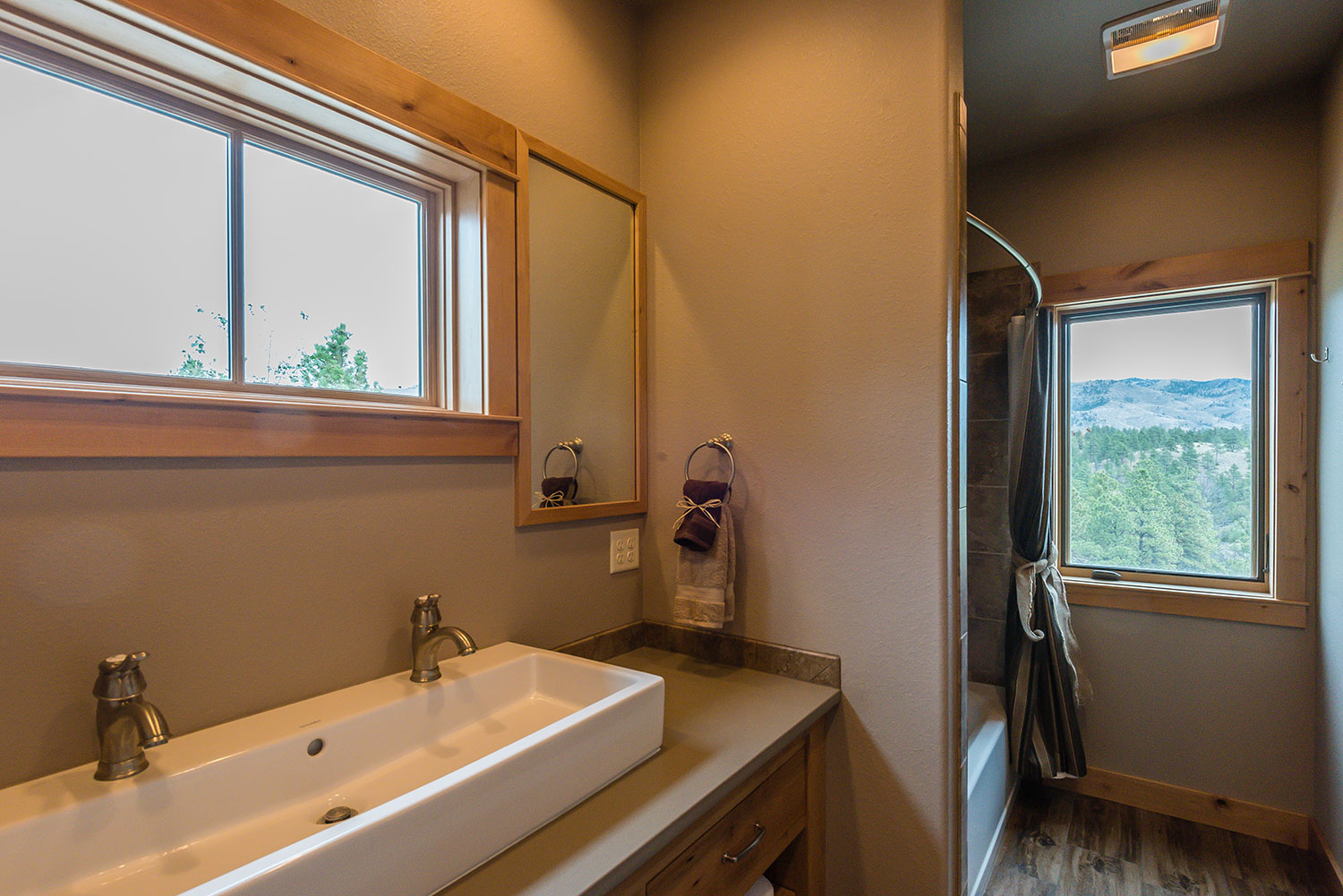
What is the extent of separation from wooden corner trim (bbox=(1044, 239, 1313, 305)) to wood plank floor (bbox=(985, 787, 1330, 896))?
1.95m

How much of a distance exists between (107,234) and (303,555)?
576 mm

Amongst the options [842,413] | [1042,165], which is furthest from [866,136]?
[1042,165]

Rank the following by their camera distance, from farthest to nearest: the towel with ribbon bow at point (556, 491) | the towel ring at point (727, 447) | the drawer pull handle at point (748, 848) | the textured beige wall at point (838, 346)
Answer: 1. the towel ring at point (727, 447)
2. the towel with ribbon bow at point (556, 491)
3. the textured beige wall at point (838, 346)
4. the drawer pull handle at point (748, 848)

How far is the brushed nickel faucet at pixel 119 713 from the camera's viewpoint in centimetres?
81

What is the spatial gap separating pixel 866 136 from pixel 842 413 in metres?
0.61

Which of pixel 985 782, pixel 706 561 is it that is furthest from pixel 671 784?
pixel 985 782

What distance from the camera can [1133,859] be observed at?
84.0 inches

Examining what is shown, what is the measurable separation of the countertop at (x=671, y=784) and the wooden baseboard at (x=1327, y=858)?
5.99 feet

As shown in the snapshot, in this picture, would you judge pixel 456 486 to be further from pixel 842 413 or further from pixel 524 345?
pixel 842 413

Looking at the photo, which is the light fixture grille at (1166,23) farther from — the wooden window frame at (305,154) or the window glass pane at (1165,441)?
the wooden window frame at (305,154)

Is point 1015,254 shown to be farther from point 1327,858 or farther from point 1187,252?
point 1327,858

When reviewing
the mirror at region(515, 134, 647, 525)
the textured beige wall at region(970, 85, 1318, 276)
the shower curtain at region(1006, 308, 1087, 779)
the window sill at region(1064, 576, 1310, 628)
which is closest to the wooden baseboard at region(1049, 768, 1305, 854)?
the shower curtain at region(1006, 308, 1087, 779)

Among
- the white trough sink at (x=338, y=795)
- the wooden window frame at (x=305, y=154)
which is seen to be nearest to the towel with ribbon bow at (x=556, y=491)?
the wooden window frame at (x=305, y=154)

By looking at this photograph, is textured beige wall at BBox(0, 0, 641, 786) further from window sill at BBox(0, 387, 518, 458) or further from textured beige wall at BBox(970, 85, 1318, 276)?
textured beige wall at BBox(970, 85, 1318, 276)
